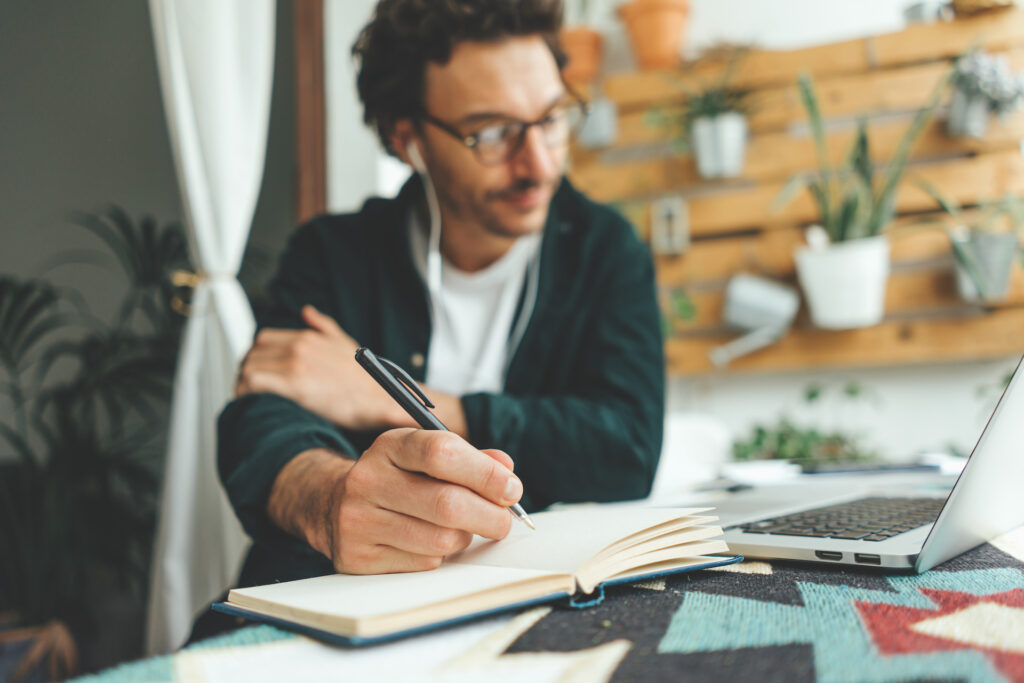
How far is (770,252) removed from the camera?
220cm

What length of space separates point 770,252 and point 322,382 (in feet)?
5.56

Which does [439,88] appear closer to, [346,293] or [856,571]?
[346,293]

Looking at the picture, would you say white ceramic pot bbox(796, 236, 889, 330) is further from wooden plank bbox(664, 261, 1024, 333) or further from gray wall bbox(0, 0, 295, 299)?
gray wall bbox(0, 0, 295, 299)

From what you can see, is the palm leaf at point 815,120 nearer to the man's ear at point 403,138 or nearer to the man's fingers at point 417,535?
the man's ear at point 403,138

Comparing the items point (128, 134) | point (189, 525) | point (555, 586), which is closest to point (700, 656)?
point (555, 586)

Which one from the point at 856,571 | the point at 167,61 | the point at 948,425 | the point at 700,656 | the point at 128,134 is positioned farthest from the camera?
the point at 948,425

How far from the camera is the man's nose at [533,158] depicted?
1.11 metres

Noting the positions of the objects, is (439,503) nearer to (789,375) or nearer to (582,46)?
(789,375)

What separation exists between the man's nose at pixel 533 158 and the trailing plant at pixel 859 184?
3.98ft

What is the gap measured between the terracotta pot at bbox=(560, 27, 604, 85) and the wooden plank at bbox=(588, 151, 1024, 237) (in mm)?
384

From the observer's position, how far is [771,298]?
6.87ft

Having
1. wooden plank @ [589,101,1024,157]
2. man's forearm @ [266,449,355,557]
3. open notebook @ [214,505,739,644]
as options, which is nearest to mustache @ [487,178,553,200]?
man's forearm @ [266,449,355,557]

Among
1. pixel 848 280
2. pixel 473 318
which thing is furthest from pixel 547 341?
pixel 848 280

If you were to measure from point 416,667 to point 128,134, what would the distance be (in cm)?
152
